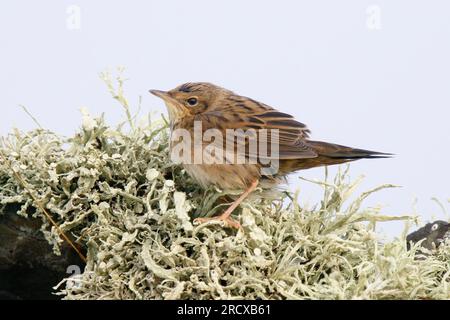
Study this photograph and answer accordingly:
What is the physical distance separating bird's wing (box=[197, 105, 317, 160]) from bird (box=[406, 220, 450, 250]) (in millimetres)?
1095

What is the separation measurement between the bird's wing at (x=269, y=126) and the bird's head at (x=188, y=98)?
0.32 feet

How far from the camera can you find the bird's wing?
4.51 metres

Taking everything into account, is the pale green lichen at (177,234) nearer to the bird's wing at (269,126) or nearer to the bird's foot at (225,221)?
the bird's foot at (225,221)

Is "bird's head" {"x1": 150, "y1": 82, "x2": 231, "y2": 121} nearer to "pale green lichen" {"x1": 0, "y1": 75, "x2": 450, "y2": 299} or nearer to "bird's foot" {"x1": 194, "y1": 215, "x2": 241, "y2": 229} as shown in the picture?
"pale green lichen" {"x1": 0, "y1": 75, "x2": 450, "y2": 299}

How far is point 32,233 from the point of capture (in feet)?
14.6

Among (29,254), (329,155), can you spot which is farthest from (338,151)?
(29,254)

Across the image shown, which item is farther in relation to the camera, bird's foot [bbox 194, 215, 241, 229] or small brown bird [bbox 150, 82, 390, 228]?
small brown bird [bbox 150, 82, 390, 228]

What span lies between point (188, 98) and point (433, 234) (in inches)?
71.3

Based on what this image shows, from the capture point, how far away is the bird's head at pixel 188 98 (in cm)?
480

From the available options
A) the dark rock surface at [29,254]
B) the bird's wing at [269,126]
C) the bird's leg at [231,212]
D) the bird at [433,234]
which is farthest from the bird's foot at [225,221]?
the bird at [433,234]

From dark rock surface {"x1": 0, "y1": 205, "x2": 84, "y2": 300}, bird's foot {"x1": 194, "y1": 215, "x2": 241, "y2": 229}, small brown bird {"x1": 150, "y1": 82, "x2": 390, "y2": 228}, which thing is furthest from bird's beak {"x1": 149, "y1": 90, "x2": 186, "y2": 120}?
dark rock surface {"x1": 0, "y1": 205, "x2": 84, "y2": 300}

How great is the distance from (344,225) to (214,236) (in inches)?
30.8
